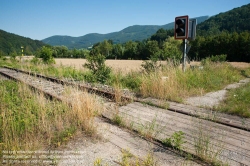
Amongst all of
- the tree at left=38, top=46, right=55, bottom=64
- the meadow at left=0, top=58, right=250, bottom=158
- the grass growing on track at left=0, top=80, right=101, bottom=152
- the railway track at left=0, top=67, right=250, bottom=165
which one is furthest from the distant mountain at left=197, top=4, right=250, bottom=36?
the grass growing on track at left=0, top=80, right=101, bottom=152

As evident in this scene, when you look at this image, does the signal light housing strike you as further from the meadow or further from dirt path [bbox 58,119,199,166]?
dirt path [bbox 58,119,199,166]

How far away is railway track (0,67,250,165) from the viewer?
8.22 feet

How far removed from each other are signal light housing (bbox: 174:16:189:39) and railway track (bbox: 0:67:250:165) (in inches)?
159

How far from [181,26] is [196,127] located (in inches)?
215

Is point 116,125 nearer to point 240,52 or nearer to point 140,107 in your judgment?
point 140,107

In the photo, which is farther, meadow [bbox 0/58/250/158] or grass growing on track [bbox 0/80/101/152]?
meadow [bbox 0/58/250/158]

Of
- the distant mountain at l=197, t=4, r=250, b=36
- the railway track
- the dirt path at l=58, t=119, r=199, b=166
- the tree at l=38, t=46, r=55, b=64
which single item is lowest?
the dirt path at l=58, t=119, r=199, b=166

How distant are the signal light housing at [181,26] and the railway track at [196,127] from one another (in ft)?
13.3

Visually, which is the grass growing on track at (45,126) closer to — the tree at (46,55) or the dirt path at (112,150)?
the dirt path at (112,150)

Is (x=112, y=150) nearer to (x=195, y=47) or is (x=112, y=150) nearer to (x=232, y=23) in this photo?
(x=195, y=47)

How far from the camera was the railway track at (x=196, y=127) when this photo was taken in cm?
251

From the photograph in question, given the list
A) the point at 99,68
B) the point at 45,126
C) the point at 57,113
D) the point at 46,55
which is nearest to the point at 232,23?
the point at 46,55

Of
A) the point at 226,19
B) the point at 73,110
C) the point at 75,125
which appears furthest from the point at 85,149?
the point at 226,19

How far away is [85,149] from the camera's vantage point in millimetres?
2705
